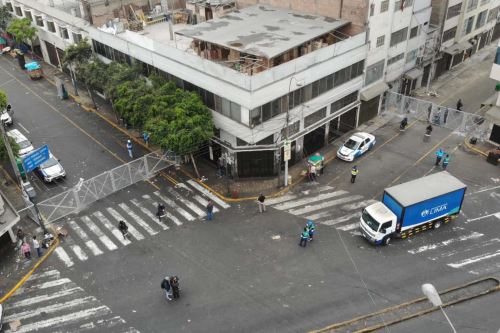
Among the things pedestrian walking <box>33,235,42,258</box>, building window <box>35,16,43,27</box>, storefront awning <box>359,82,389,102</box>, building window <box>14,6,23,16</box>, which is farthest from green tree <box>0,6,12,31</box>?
storefront awning <box>359,82,389,102</box>

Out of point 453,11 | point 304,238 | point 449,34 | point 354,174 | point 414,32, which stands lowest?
point 304,238

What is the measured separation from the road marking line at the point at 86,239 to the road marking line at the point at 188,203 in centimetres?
731

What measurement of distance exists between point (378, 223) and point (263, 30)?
19.0m

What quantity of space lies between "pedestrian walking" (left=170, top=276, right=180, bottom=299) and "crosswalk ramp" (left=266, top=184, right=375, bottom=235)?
426 inches

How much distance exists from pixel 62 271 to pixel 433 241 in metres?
24.8

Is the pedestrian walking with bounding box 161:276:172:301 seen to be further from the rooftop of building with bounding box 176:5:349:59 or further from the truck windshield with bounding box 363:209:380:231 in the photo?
the rooftop of building with bounding box 176:5:349:59

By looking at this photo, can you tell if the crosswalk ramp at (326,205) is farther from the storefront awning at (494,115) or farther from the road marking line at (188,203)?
the storefront awning at (494,115)

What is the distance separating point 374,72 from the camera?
42.7m

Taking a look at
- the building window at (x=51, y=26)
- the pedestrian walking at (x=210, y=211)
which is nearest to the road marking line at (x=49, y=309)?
the pedestrian walking at (x=210, y=211)

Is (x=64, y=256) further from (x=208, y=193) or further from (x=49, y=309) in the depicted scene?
(x=208, y=193)

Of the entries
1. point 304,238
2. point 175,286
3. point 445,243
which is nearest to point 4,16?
point 175,286

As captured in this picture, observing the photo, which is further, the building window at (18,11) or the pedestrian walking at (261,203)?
the building window at (18,11)

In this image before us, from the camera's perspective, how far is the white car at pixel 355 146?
38528 mm

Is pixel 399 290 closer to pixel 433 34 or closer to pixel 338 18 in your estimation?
pixel 338 18
